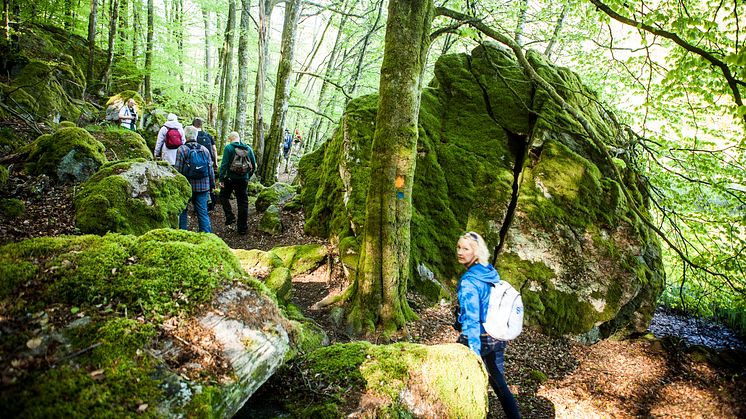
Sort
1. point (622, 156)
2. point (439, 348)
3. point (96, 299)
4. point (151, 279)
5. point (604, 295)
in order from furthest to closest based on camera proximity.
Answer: point (622, 156) < point (604, 295) < point (439, 348) < point (151, 279) < point (96, 299)

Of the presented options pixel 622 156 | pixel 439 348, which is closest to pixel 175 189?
pixel 439 348

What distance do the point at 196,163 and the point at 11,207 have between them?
3116mm

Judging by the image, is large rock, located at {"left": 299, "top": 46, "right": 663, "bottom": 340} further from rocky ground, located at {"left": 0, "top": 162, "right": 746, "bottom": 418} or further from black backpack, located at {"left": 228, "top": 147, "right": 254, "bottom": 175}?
black backpack, located at {"left": 228, "top": 147, "right": 254, "bottom": 175}

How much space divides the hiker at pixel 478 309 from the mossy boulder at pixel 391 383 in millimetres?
312

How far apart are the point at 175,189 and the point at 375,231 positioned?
332cm

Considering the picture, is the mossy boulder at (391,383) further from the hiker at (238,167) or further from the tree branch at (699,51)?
the hiker at (238,167)

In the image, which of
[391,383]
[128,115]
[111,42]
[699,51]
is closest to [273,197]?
[128,115]

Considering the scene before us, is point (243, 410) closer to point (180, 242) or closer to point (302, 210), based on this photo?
point (180, 242)

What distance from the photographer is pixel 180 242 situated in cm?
266

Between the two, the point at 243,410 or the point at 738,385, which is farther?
the point at 738,385

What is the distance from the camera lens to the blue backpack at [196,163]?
6.77 metres

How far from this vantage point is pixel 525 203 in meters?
6.93

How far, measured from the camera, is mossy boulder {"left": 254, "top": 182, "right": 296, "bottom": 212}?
398 inches

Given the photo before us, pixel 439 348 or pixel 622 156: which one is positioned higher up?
pixel 622 156
